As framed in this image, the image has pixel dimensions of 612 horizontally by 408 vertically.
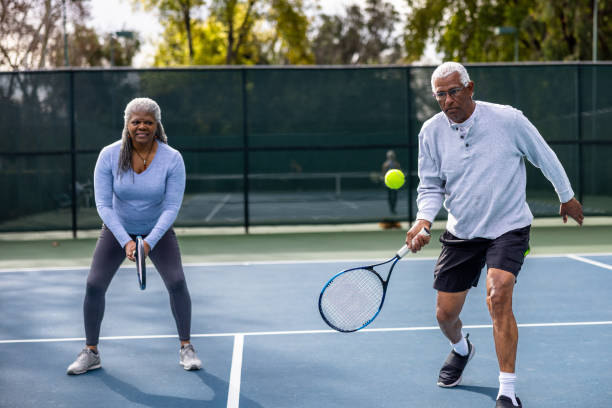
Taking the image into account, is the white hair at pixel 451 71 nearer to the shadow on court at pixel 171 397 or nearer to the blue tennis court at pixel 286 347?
the blue tennis court at pixel 286 347

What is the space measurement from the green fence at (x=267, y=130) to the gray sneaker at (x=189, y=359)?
6742 millimetres

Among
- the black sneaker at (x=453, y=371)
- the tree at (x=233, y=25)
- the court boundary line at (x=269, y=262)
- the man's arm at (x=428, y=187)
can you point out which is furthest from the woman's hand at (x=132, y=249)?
the tree at (x=233, y=25)

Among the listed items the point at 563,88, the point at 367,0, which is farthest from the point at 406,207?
the point at 367,0

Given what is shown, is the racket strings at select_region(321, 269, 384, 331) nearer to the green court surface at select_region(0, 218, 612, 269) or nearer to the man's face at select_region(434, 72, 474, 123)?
the man's face at select_region(434, 72, 474, 123)

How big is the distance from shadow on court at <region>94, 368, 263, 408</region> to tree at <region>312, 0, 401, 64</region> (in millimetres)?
52972

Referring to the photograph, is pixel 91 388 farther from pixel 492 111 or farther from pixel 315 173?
pixel 315 173

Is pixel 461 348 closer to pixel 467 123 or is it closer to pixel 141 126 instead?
pixel 467 123

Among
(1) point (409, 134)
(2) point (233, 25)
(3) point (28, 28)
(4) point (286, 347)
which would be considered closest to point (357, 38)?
(2) point (233, 25)

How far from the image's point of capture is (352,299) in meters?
3.77

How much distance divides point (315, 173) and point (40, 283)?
5210 millimetres

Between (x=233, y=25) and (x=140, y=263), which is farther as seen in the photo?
(x=233, y=25)

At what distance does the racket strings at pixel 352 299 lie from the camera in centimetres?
370

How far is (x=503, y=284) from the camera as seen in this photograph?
11.4 feet

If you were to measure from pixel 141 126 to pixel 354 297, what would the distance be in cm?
151
